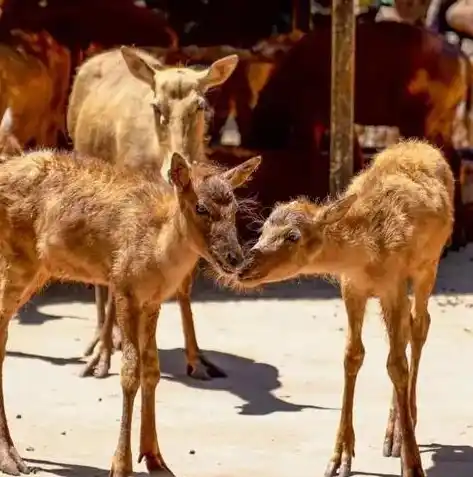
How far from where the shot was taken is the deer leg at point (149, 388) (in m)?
5.79

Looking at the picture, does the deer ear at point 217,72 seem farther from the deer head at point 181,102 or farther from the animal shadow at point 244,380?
the animal shadow at point 244,380

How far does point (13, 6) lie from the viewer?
553 inches

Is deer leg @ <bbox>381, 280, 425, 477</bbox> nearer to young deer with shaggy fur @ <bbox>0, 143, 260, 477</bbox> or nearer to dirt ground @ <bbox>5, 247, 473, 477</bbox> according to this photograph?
dirt ground @ <bbox>5, 247, 473, 477</bbox>

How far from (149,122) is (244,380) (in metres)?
1.89

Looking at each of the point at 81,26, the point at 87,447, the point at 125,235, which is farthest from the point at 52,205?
the point at 81,26

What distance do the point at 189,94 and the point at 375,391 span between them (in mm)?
2220

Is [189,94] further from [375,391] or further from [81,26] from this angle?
[81,26]

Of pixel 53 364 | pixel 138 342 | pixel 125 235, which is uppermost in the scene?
pixel 125 235

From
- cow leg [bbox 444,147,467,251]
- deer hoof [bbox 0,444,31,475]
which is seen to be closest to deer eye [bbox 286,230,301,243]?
deer hoof [bbox 0,444,31,475]

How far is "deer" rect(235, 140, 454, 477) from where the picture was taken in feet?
17.8

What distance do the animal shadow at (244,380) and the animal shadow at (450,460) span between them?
3.04ft

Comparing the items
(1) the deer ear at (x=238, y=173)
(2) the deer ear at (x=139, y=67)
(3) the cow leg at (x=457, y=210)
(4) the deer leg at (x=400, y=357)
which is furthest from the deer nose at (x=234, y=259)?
(3) the cow leg at (x=457, y=210)

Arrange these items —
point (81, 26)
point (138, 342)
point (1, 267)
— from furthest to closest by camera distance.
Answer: point (81, 26) < point (1, 267) < point (138, 342)

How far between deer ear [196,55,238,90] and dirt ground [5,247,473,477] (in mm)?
1826
